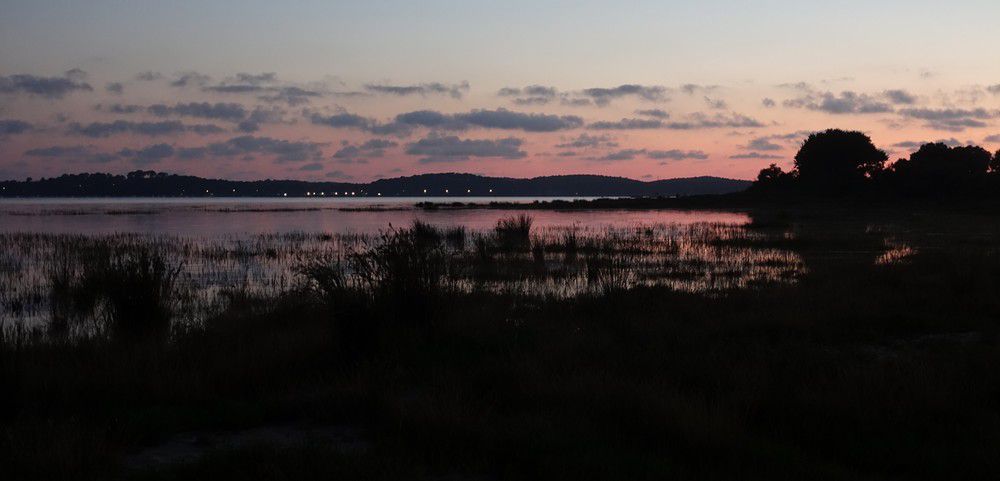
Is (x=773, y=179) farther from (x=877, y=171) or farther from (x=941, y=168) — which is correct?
(x=941, y=168)

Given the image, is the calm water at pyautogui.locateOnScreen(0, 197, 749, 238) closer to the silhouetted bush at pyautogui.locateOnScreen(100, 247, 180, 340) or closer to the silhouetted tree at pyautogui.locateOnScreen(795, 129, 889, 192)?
the silhouetted bush at pyautogui.locateOnScreen(100, 247, 180, 340)

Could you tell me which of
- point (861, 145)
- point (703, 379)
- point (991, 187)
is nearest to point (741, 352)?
point (703, 379)

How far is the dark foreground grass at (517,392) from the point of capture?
6090 mm

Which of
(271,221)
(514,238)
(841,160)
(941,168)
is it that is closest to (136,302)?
(514,238)

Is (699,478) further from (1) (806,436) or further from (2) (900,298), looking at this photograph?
(2) (900,298)

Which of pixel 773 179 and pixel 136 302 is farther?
pixel 773 179

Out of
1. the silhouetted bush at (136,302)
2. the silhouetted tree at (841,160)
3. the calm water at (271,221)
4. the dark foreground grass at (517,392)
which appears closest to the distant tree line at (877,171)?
the silhouetted tree at (841,160)

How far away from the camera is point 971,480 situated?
5828mm

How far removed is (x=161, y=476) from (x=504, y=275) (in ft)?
52.4

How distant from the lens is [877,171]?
9475cm

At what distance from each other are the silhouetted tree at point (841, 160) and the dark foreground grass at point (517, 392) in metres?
89.7

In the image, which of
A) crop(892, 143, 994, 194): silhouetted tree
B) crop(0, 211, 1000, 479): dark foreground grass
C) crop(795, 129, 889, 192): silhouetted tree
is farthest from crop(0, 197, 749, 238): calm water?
crop(795, 129, 889, 192): silhouetted tree

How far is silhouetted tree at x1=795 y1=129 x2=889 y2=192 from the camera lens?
313 feet

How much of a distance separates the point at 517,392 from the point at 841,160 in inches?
3884
